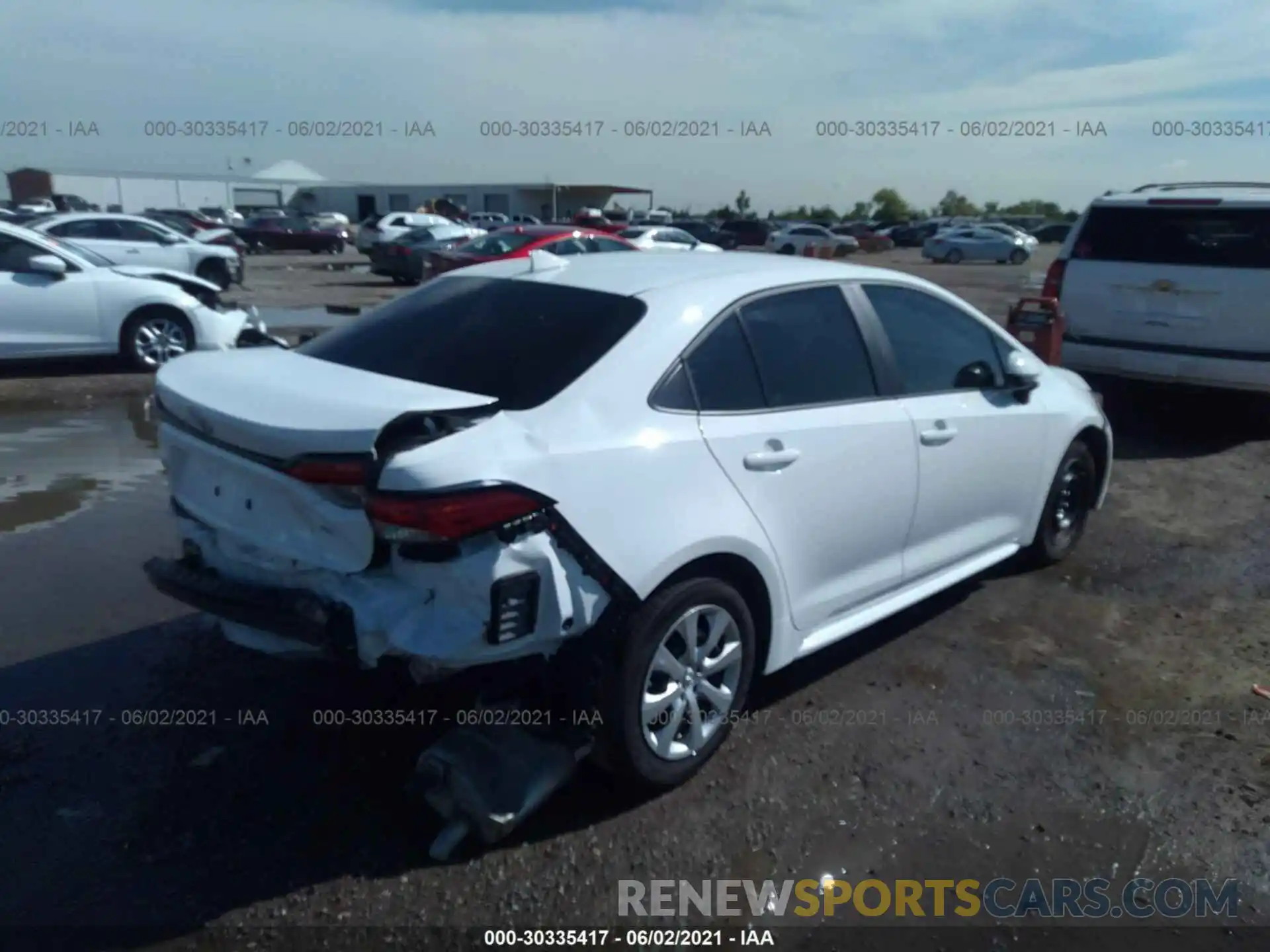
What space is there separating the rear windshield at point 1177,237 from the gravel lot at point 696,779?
3.28m

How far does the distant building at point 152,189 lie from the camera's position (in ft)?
218

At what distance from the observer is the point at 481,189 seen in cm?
7488

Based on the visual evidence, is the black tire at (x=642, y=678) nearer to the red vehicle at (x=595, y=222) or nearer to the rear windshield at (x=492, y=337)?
the rear windshield at (x=492, y=337)

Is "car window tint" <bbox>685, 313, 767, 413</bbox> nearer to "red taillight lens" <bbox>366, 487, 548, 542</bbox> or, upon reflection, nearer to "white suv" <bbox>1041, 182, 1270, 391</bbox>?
"red taillight lens" <bbox>366, 487, 548, 542</bbox>

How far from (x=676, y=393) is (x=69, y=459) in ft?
18.8

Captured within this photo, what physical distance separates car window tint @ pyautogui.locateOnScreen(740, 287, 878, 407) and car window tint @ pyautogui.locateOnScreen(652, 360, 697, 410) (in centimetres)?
37

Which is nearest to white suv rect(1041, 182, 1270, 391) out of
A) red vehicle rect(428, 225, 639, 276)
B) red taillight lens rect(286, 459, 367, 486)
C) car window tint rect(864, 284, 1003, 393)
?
car window tint rect(864, 284, 1003, 393)

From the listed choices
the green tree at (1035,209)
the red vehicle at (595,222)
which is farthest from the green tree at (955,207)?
the red vehicle at (595,222)

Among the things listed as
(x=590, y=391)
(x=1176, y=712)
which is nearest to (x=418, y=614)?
(x=590, y=391)

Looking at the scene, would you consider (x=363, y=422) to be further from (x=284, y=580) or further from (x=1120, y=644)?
(x=1120, y=644)

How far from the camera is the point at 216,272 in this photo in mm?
19984

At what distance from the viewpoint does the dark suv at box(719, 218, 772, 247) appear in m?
47.7

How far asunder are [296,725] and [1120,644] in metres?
3.50

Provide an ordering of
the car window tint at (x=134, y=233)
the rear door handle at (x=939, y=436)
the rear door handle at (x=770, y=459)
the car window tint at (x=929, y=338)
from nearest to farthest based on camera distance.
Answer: the rear door handle at (x=770, y=459)
the rear door handle at (x=939, y=436)
the car window tint at (x=929, y=338)
the car window tint at (x=134, y=233)
